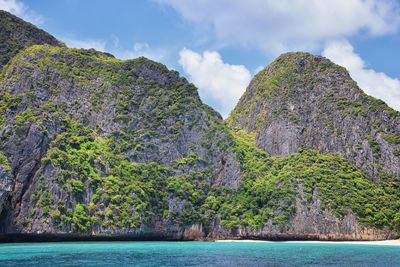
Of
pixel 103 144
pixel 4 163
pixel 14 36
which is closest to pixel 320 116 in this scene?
pixel 103 144

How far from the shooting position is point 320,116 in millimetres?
106312

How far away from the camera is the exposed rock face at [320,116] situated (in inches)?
3772

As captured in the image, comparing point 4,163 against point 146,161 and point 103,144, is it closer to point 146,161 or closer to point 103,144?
point 103,144

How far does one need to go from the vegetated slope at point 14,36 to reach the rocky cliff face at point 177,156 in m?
0.74

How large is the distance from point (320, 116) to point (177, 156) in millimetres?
34645

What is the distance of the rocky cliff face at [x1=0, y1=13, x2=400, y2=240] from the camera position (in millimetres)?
75812

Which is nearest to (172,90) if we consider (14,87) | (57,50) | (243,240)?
(57,50)

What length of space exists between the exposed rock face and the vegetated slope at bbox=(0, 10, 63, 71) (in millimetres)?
55484

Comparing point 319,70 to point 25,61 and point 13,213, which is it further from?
point 13,213

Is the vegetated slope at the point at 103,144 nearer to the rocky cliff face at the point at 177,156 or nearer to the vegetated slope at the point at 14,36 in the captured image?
the rocky cliff face at the point at 177,156

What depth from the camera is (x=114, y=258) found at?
42.2 meters

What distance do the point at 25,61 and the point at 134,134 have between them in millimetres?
27746

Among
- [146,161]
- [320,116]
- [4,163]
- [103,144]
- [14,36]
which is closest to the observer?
[4,163]

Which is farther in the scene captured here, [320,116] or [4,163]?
[320,116]
